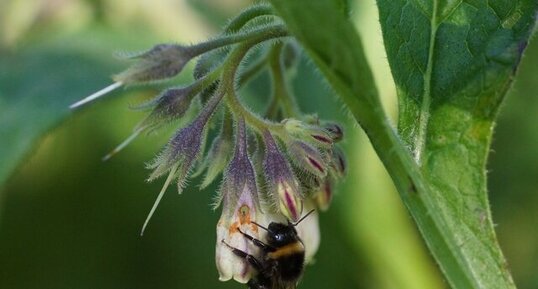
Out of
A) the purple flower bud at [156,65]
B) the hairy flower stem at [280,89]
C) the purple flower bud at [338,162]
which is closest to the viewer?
the purple flower bud at [156,65]

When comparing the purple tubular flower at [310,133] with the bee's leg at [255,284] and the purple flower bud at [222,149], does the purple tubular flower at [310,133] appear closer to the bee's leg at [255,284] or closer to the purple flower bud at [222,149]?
the purple flower bud at [222,149]

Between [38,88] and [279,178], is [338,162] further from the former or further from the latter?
[38,88]

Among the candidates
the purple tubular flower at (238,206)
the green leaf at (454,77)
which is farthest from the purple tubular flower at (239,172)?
the green leaf at (454,77)

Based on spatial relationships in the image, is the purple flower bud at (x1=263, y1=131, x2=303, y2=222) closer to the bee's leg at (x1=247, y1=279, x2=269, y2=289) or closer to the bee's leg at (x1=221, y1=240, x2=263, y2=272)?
the bee's leg at (x1=221, y1=240, x2=263, y2=272)

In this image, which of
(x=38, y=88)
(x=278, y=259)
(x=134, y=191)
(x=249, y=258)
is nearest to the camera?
(x=249, y=258)

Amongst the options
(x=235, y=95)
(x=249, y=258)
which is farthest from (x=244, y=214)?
(x=235, y=95)

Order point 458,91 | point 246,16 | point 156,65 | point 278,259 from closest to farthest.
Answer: point 156,65, point 458,91, point 246,16, point 278,259
